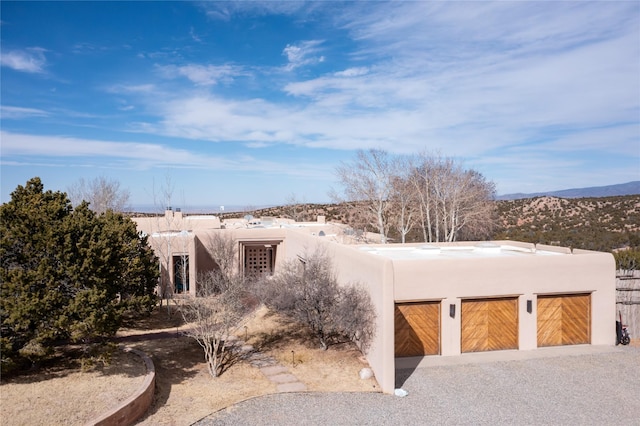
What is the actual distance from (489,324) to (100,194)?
39205 mm

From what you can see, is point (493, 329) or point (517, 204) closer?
point (493, 329)

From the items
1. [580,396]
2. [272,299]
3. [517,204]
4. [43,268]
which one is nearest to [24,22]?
[43,268]

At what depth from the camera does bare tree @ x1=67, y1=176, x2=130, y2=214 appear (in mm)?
39250

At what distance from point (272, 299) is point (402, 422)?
7082mm

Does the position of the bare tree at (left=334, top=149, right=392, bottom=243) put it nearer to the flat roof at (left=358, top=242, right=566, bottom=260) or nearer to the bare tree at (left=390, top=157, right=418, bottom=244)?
the bare tree at (left=390, top=157, right=418, bottom=244)

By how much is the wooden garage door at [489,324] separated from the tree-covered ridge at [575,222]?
22.0 m

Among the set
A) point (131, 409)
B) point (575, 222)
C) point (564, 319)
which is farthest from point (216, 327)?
point (575, 222)

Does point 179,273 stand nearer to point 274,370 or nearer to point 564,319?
point 274,370

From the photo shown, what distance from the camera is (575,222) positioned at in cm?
4512

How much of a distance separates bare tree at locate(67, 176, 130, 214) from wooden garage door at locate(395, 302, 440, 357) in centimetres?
3304

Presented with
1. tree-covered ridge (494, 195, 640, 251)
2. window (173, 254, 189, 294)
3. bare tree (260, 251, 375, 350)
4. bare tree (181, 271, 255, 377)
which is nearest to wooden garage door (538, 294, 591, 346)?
bare tree (260, 251, 375, 350)

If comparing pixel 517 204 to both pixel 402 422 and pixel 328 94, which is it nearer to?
pixel 328 94

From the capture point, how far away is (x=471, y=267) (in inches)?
537

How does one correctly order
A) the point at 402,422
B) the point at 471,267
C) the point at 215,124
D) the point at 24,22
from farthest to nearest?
the point at 215,124
the point at 24,22
the point at 471,267
the point at 402,422
